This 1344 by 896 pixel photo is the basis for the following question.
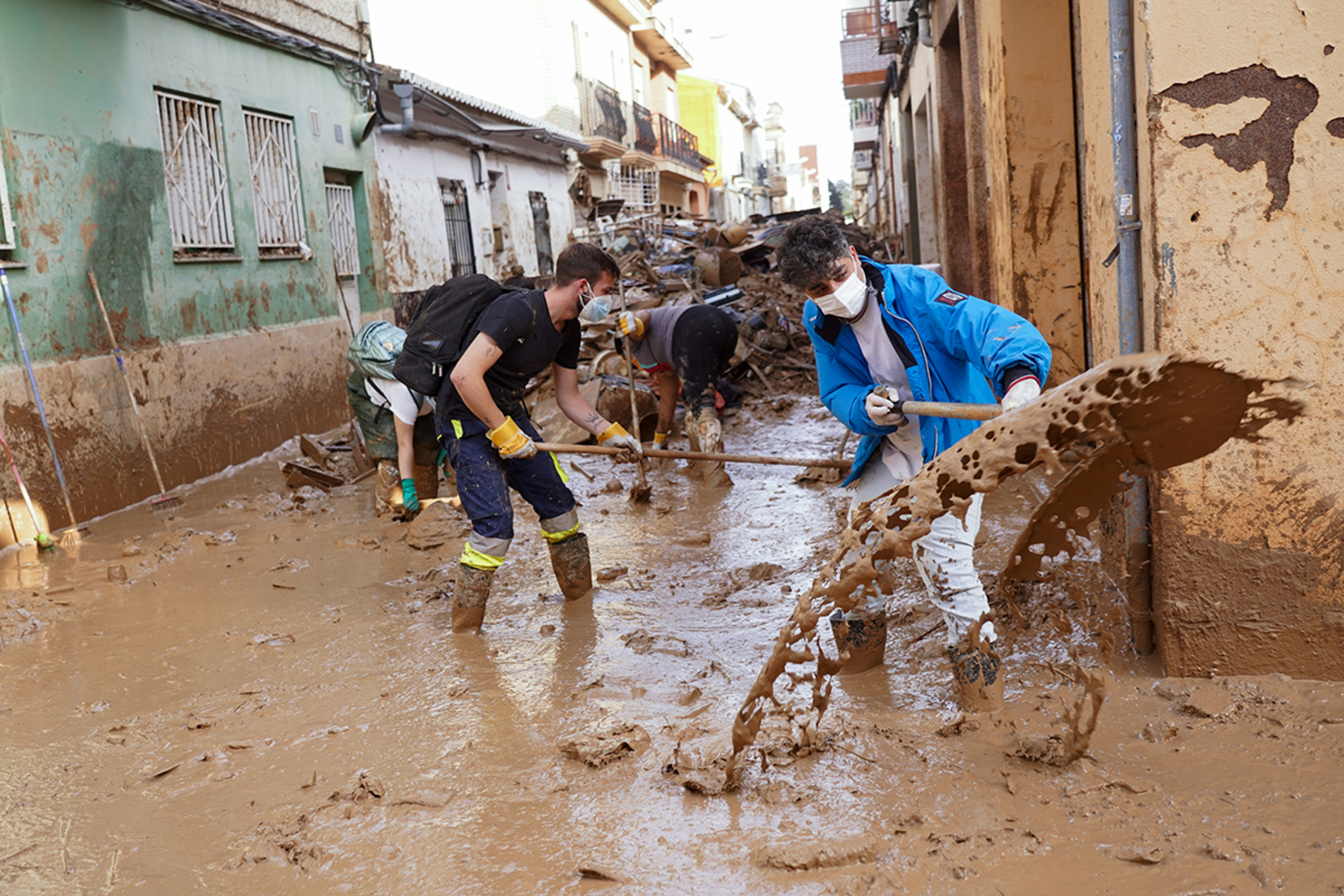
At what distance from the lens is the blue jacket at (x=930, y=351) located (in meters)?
3.06

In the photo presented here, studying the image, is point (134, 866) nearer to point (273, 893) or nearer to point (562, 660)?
point (273, 893)

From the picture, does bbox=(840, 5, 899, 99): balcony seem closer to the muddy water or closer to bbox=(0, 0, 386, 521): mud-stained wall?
bbox=(0, 0, 386, 521): mud-stained wall

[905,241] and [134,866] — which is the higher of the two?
[905,241]

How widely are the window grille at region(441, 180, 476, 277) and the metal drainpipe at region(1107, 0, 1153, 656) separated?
43.1ft

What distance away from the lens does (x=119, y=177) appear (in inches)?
308

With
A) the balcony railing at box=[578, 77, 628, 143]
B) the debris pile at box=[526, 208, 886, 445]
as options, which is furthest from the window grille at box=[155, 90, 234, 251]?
the balcony railing at box=[578, 77, 628, 143]

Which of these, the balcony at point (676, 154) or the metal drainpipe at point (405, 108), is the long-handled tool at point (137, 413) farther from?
the balcony at point (676, 154)

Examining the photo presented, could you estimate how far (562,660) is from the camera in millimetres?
4215

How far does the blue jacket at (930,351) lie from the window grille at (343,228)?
359 inches

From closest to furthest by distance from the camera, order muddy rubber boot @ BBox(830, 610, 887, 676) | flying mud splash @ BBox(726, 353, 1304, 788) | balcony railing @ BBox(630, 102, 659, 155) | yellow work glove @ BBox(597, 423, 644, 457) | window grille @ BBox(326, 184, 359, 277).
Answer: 1. flying mud splash @ BBox(726, 353, 1304, 788)
2. muddy rubber boot @ BBox(830, 610, 887, 676)
3. yellow work glove @ BBox(597, 423, 644, 457)
4. window grille @ BBox(326, 184, 359, 277)
5. balcony railing @ BBox(630, 102, 659, 155)

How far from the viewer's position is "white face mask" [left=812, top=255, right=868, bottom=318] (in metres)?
3.31

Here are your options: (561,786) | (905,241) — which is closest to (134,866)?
(561,786)

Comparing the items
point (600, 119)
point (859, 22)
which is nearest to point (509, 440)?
point (859, 22)

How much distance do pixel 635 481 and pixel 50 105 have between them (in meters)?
4.70
